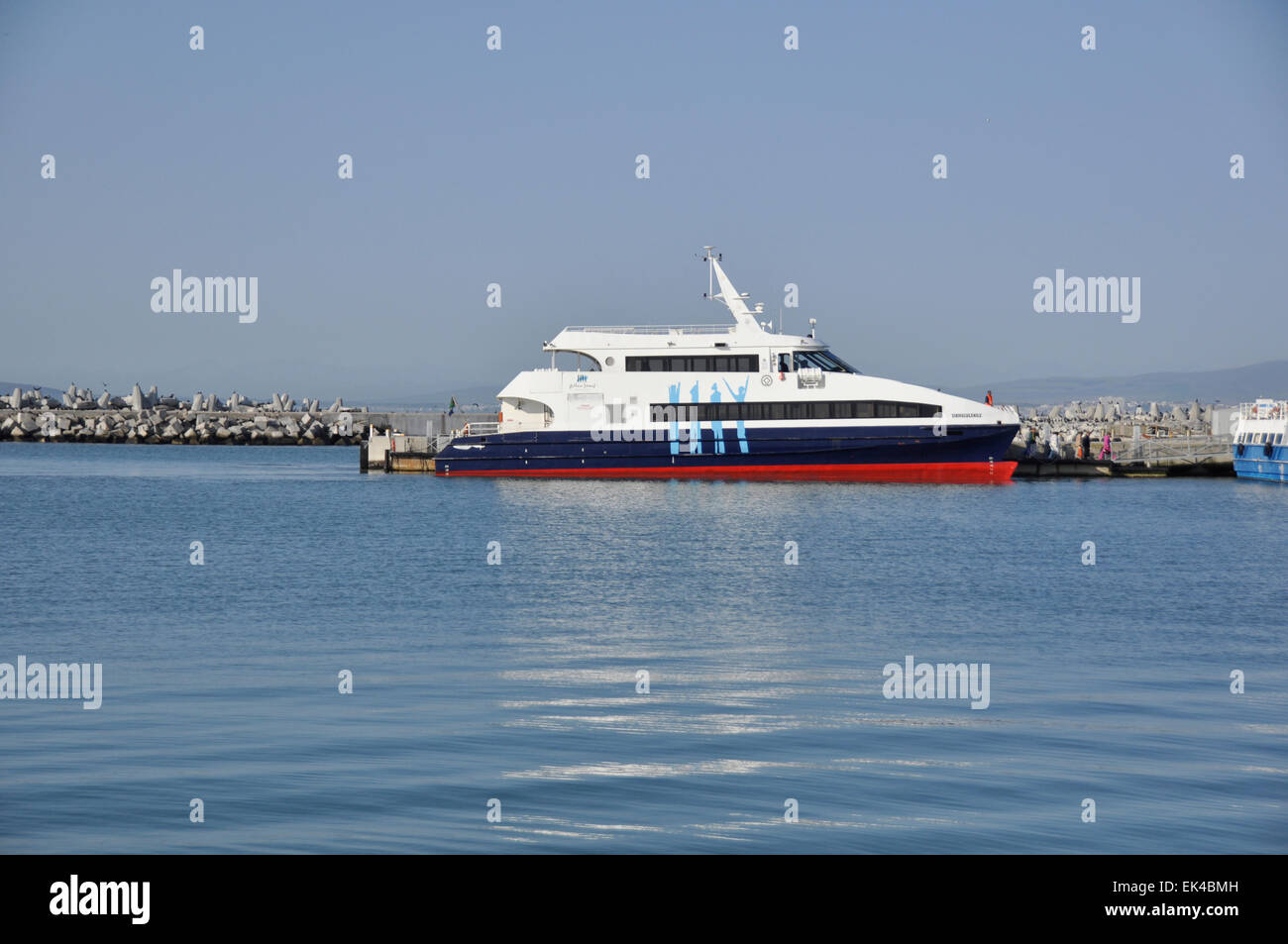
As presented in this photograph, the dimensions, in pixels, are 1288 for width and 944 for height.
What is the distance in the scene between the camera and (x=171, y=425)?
10288cm

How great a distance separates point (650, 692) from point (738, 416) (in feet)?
98.9

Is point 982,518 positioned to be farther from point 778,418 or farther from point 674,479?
point 674,479

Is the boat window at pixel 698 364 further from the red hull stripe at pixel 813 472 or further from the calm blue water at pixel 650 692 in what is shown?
the calm blue water at pixel 650 692

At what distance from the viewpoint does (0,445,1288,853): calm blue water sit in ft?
29.3

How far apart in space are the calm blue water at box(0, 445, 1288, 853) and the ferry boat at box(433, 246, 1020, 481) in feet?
38.6

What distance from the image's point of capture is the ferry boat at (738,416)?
42438 mm

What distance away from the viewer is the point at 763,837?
338 inches

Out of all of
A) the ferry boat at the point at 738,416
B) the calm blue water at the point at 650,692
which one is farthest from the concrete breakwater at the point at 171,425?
the calm blue water at the point at 650,692

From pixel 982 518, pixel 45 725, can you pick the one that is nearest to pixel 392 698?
pixel 45 725

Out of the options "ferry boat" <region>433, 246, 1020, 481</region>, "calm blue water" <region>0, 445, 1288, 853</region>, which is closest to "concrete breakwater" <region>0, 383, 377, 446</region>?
"ferry boat" <region>433, 246, 1020, 481</region>

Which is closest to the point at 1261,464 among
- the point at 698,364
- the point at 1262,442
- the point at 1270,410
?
the point at 1262,442

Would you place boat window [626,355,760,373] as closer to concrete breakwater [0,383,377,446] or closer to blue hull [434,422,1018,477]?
blue hull [434,422,1018,477]

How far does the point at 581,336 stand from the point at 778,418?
7.29m

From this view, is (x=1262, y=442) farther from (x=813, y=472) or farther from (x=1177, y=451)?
(x=813, y=472)
